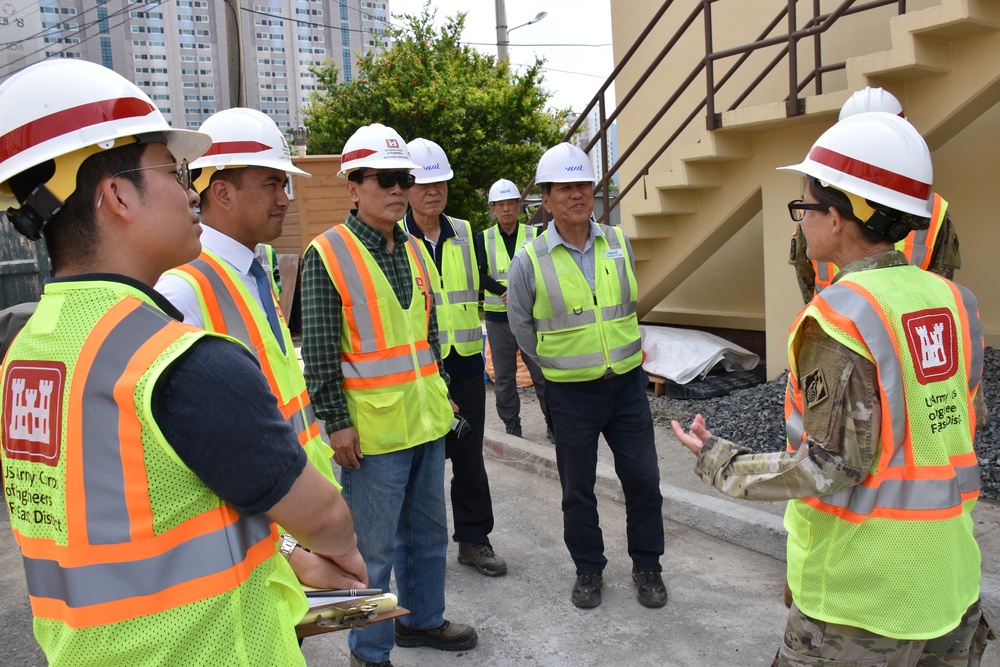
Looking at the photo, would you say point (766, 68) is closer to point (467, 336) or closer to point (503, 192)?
point (503, 192)

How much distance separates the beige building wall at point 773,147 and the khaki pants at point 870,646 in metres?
4.64

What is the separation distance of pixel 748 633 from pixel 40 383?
3.30 metres

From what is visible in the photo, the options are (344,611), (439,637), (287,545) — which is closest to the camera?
(344,611)

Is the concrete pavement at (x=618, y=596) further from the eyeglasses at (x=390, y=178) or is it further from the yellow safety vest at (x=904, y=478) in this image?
the eyeglasses at (x=390, y=178)

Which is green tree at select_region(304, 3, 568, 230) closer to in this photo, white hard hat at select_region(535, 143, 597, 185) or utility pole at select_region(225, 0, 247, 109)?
utility pole at select_region(225, 0, 247, 109)

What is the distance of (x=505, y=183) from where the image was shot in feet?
24.8

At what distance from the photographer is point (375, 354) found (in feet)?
10.8

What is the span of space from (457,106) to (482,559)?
41.7 feet

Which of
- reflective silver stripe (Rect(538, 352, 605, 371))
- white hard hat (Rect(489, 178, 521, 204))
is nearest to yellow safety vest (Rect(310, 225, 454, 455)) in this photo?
reflective silver stripe (Rect(538, 352, 605, 371))

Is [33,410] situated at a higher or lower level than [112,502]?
higher

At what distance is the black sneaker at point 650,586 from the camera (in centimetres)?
398

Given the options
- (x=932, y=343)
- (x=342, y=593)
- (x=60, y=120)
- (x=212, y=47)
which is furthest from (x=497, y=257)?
(x=212, y=47)

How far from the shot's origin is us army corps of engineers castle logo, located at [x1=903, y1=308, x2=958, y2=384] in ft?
6.48

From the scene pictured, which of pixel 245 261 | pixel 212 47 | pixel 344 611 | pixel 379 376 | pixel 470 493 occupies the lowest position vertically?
pixel 470 493
